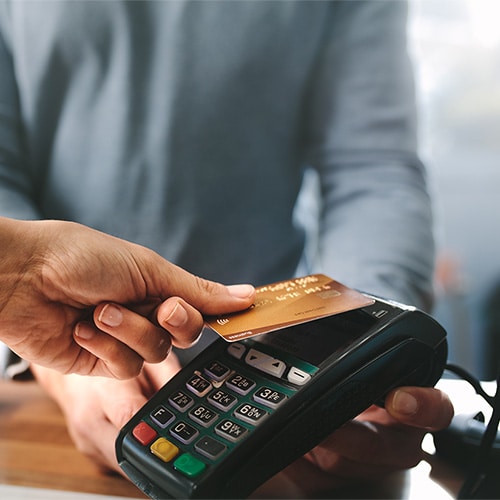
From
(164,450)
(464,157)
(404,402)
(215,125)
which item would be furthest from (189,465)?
(464,157)

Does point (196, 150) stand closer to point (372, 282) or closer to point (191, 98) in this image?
point (191, 98)

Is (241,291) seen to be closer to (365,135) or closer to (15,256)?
(15,256)

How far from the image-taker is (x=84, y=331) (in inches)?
13.2

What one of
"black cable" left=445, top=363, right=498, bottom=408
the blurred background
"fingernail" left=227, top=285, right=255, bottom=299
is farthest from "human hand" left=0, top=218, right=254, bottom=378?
the blurred background

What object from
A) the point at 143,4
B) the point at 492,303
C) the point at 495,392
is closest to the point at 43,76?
the point at 143,4

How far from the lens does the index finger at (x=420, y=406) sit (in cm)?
31

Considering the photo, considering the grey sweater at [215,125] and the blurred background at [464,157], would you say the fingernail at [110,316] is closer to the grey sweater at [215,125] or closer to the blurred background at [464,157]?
the grey sweater at [215,125]

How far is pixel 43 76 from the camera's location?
551 millimetres

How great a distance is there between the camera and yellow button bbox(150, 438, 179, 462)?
0.87 feet

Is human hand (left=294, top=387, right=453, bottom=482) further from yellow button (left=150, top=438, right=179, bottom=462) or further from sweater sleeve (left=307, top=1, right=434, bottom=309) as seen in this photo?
sweater sleeve (left=307, top=1, right=434, bottom=309)

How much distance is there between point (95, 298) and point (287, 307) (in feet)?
0.36

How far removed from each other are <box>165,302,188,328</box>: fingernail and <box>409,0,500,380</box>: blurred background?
101cm

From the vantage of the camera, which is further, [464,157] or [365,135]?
[464,157]

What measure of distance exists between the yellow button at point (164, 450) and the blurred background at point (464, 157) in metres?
1.05
